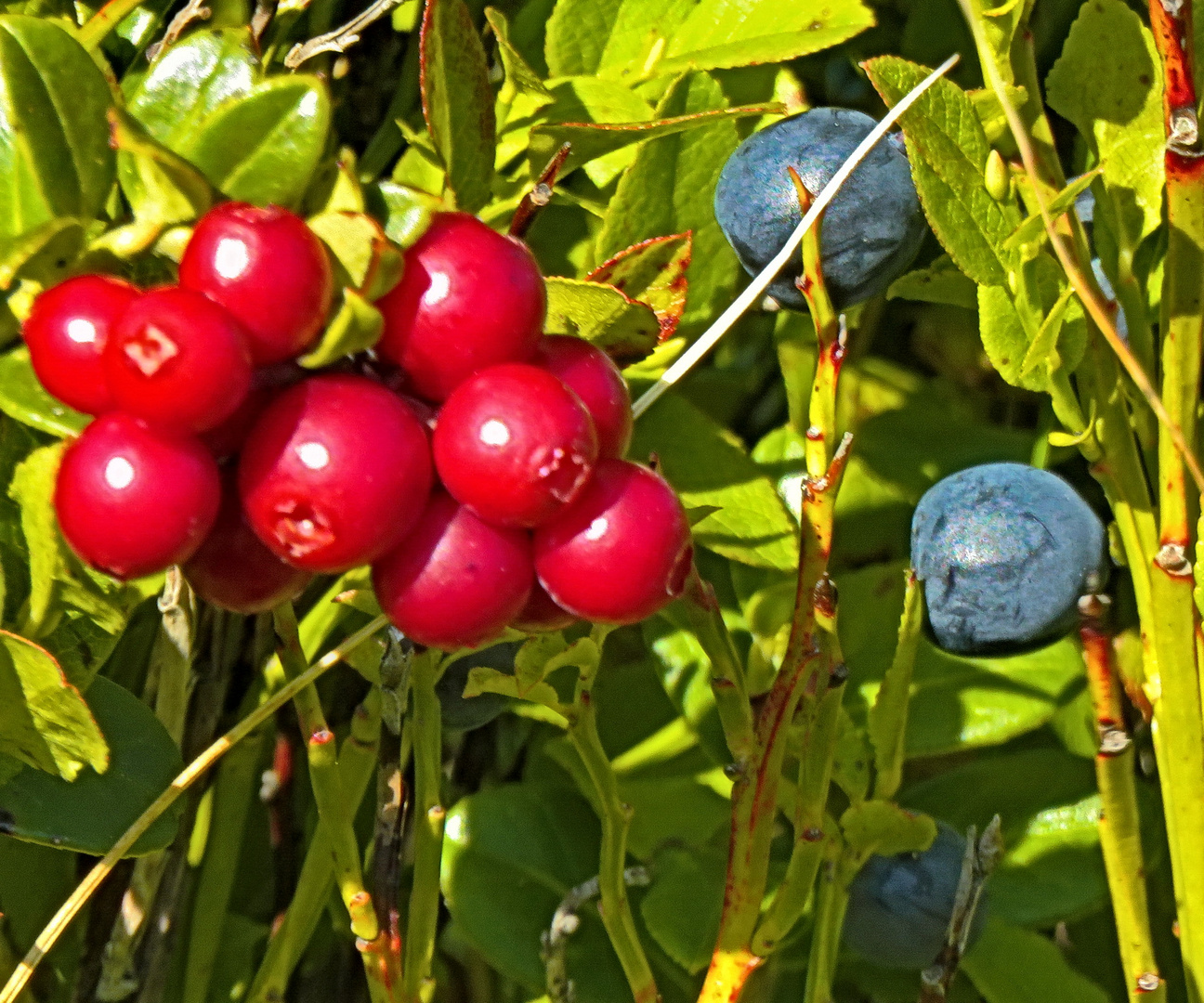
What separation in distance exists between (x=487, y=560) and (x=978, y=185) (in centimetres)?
31

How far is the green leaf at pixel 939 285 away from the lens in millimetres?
660

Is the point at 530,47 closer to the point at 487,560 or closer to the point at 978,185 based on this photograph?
the point at 978,185

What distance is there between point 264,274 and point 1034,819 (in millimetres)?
582

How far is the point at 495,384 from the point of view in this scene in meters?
0.37

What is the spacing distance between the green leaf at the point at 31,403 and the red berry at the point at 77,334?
0.10ft

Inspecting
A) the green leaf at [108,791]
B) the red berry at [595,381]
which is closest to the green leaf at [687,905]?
the green leaf at [108,791]

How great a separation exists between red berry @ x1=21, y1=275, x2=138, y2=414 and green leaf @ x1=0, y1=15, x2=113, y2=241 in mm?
45

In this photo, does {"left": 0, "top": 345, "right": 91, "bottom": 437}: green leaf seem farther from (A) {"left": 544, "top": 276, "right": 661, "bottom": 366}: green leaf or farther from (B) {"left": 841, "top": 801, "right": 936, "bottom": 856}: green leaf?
(B) {"left": 841, "top": 801, "right": 936, "bottom": 856}: green leaf

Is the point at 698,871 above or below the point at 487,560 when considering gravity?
below

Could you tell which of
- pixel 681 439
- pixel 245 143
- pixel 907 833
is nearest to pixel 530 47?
pixel 681 439

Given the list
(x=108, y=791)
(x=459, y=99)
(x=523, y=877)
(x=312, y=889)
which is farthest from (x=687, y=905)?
(x=459, y=99)

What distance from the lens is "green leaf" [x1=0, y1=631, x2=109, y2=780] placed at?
1.55 ft

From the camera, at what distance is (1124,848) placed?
0.67 m

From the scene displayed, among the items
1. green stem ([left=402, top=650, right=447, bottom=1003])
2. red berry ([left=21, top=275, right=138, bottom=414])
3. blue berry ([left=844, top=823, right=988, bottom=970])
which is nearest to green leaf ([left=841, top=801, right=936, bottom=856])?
blue berry ([left=844, top=823, right=988, bottom=970])
